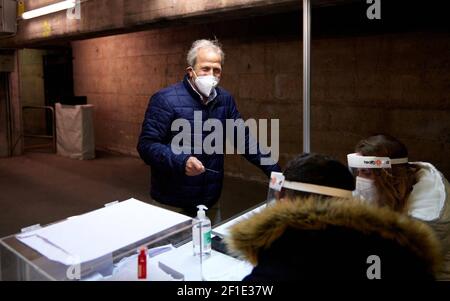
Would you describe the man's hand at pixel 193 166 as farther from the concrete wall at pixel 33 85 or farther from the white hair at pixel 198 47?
the concrete wall at pixel 33 85

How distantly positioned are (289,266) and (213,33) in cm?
486

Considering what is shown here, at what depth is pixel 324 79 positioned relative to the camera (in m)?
4.34

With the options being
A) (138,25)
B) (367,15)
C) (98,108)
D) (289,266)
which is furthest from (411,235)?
(98,108)

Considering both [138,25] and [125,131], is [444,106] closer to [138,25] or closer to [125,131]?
[138,25]

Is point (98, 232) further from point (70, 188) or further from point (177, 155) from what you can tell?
point (70, 188)

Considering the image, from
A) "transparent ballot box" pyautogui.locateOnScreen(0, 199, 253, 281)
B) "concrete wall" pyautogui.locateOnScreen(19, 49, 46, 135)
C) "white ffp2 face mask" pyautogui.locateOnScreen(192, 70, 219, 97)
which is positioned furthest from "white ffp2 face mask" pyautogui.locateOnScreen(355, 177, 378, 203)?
"concrete wall" pyautogui.locateOnScreen(19, 49, 46, 135)

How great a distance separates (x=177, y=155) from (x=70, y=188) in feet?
11.9

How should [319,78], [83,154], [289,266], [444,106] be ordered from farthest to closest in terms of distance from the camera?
1. [83,154]
2. [319,78]
3. [444,106]
4. [289,266]

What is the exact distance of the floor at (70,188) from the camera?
4.05 metres

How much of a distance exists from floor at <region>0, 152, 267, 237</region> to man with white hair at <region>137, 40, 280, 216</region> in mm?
1850

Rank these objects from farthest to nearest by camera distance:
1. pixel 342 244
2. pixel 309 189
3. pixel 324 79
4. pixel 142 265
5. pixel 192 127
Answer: pixel 324 79
pixel 192 127
pixel 142 265
pixel 309 189
pixel 342 244

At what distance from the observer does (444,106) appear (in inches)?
139

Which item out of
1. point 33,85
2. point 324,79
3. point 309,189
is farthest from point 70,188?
point 33,85

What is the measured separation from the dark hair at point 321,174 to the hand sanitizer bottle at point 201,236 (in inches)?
20.7
